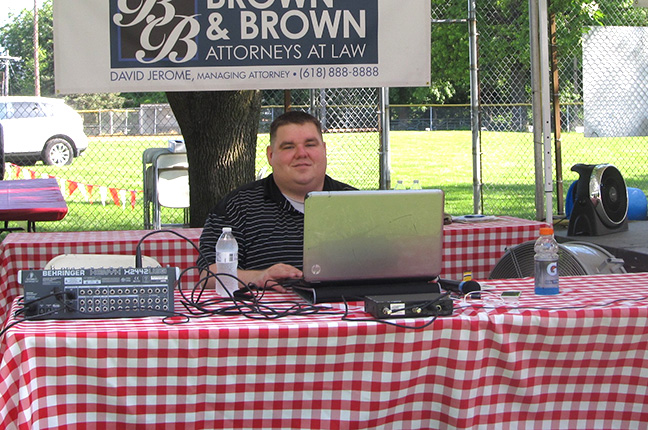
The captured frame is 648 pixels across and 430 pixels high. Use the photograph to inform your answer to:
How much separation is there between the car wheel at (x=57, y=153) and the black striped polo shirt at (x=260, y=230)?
13.8 m

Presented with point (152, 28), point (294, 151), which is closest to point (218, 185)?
point (152, 28)

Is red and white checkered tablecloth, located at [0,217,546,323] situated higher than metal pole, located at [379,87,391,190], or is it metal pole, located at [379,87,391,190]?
metal pole, located at [379,87,391,190]

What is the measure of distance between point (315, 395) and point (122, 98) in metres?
36.4

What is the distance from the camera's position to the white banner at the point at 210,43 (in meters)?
4.48

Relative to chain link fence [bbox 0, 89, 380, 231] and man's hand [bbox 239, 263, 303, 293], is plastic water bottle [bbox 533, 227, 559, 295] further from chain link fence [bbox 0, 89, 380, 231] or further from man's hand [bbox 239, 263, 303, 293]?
chain link fence [bbox 0, 89, 380, 231]

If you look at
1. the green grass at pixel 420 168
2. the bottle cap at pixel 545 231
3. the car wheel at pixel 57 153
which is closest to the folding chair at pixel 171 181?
the green grass at pixel 420 168

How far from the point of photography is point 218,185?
6.16 m

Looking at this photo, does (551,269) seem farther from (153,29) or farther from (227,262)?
(153,29)

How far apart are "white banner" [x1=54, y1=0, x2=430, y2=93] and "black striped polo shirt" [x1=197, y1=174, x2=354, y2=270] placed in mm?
1188

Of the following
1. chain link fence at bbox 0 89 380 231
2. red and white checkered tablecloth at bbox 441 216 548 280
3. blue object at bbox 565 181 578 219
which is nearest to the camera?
red and white checkered tablecloth at bbox 441 216 548 280

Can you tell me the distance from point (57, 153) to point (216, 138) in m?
11.6

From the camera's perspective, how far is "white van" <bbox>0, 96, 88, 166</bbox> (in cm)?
1568

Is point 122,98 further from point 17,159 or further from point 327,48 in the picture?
point 327,48

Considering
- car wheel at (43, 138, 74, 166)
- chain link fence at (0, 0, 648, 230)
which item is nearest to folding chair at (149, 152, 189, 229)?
chain link fence at (0, 0, 648, 230)
